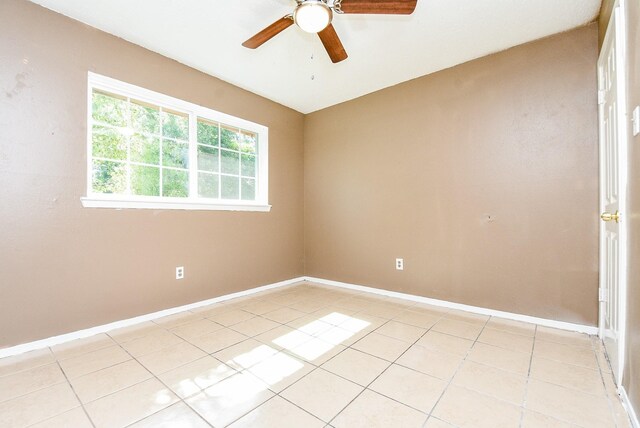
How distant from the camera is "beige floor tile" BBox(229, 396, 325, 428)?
128cm

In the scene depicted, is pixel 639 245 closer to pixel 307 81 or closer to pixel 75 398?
pixel 75 398

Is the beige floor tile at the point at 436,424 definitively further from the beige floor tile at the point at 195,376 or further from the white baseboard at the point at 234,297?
the white baseboard at the point at 234,297

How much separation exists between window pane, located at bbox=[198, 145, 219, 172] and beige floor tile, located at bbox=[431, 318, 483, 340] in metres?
2.71

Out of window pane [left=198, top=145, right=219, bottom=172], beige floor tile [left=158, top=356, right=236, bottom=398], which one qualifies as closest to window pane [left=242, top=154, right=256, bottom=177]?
window pane [left=198, top=145, right=219, bottom=172]

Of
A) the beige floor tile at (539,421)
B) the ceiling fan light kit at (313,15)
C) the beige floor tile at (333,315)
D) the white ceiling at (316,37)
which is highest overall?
the white ceiling at (316,37)

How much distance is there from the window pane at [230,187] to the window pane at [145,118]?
84cm

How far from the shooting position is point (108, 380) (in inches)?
64.1

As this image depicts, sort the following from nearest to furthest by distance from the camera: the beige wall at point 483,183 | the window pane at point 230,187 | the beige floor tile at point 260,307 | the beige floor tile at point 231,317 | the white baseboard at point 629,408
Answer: the white baseboard at point 629,408 → the beige wall at point 483,183 → the beige floor tile at point 231,317 → the beige floor tile at point 260,307 → the window pane at point 230,187

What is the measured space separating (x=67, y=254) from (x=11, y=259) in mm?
287

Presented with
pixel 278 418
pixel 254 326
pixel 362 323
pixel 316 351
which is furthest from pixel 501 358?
pixel 254 326

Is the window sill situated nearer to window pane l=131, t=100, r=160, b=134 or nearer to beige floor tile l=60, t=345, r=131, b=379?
window pane l=131, t=100, r=160, b=134

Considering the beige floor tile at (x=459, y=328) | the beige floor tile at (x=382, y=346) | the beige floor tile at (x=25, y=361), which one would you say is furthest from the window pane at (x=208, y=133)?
the beige floor tile at (x=459, y=328)

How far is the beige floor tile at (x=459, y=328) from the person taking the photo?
2246 mm

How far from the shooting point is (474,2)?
2.04 metres
